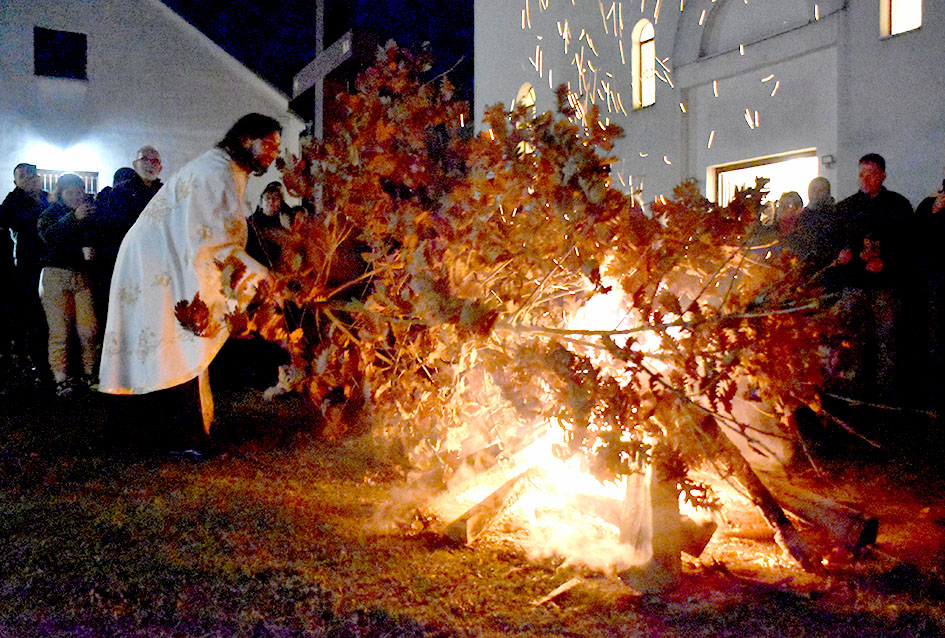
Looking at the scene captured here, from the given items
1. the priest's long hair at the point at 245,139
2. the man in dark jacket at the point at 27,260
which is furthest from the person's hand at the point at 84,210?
the priest's long hair at the point at 245,139

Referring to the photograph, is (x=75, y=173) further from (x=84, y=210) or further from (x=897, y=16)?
(x=897, y=16)

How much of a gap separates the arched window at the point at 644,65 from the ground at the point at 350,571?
730cm

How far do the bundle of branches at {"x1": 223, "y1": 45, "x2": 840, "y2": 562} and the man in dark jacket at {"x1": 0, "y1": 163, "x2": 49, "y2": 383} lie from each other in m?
4.82

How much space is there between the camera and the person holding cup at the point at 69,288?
21.4 feet

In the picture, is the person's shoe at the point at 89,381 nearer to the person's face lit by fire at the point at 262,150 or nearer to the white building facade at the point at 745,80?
the person's face lit by fire at the point at 262,150

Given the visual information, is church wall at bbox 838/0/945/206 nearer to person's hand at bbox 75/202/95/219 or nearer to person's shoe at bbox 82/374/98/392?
person's hand at bbox 75/202/95/219

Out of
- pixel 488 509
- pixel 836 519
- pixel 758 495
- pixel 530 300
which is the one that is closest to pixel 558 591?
pixel 488 509

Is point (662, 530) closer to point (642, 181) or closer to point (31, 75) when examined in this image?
point (642, 181)

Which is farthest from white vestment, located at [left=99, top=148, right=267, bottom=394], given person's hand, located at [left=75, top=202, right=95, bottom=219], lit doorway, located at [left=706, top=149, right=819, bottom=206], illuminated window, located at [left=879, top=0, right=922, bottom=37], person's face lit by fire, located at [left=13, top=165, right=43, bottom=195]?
illuminated window, located at [left=879, top=0, right=922, bottom=37]

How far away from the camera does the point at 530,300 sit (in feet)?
11.2

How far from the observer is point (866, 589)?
2.61 metres

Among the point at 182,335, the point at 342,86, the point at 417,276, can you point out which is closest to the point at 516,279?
the point at 417,276

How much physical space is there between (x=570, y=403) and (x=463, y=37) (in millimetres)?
13884

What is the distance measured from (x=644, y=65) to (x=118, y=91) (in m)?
15.6
